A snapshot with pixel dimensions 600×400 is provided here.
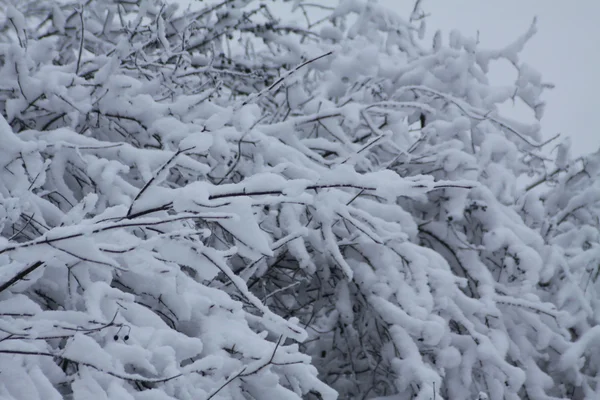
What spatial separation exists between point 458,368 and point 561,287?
3.12ft

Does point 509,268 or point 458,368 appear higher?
point 509,268

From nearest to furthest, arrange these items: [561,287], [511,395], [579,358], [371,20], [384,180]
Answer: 1. [384,180]
2. [511,395]
3. [579,358]
4. [561,287]
5. [371,20]

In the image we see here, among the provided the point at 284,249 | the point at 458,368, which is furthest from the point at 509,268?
the point at 284,249

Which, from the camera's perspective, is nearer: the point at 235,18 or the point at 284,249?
the point at 284,249

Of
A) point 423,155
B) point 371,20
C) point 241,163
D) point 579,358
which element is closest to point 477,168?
point 423,155

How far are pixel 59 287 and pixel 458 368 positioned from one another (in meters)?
1.64

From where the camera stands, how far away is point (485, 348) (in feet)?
7.85

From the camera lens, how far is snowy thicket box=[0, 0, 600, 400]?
4.23 ft

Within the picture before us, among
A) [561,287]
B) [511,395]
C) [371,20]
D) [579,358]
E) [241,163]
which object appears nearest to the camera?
[241,163]

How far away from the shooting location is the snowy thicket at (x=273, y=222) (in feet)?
4.23

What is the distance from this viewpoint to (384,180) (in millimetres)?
1419

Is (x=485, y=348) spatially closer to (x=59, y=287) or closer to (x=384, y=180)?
(x=384, y=180)

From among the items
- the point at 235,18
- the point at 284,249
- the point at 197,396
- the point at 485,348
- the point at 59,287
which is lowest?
the point at 485,348

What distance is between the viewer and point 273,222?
7.58 ft
